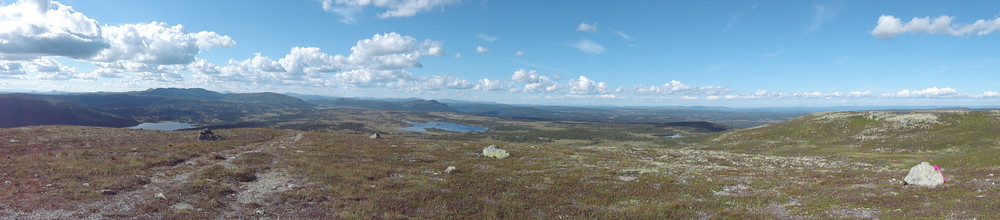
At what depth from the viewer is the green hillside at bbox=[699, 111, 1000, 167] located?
78.0 metres

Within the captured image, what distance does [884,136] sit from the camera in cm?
10131

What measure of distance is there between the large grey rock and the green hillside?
4881 centimetres

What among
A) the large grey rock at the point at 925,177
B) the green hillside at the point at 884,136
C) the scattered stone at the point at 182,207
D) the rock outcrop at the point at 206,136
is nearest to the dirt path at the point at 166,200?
the scattered stone at the point at 182,207

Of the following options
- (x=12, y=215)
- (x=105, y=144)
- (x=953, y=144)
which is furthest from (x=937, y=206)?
(x=953, y=144)

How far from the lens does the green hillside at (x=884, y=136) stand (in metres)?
78.0

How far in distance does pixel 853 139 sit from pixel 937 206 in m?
111

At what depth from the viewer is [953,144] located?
3174 inches

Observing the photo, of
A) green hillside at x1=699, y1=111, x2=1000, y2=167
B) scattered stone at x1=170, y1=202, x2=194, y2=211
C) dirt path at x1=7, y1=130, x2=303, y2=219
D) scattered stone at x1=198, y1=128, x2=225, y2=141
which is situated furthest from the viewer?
green hillside at x1=699, y1=111, x2=1000, y2=167

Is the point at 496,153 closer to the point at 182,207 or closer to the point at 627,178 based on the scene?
the point at 627,178

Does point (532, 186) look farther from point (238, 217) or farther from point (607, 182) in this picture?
A: point (238, 217)

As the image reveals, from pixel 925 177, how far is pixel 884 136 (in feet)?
336

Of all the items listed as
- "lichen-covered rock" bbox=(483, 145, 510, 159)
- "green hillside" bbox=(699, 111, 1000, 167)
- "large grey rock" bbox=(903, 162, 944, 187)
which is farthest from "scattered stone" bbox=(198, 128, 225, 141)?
"green hillside" bbox=(699, 111, 1000, 167)

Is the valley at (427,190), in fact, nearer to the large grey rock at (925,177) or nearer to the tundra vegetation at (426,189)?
the tundra vegetation at (426,189)

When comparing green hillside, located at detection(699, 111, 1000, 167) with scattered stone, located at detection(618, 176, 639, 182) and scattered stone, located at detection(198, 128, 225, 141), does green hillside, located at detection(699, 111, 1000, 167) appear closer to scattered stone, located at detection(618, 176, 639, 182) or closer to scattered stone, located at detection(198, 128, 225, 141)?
scattered stone, located at detection(618, 176, 639, 182)
